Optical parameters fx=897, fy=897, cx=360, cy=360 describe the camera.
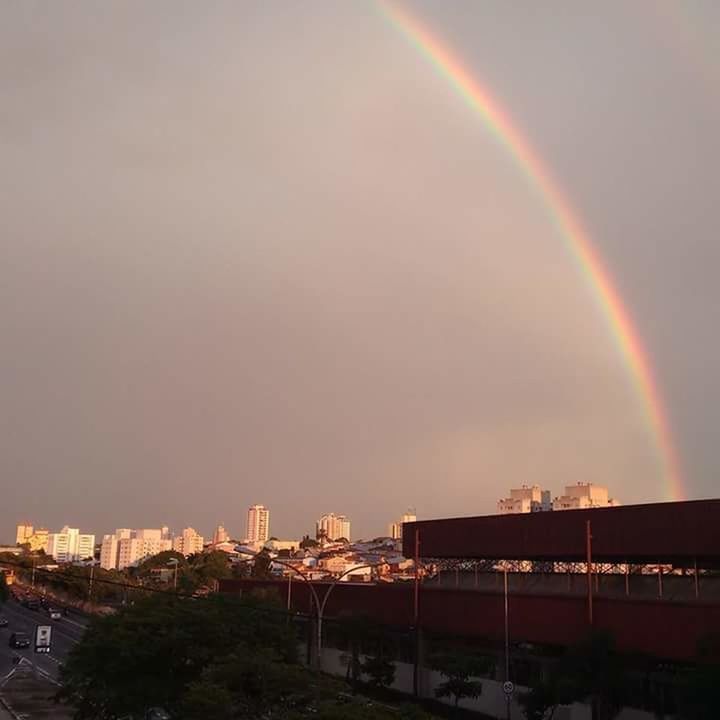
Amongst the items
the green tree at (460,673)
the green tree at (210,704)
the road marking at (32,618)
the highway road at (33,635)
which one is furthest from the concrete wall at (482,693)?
the green tree at (210,704)

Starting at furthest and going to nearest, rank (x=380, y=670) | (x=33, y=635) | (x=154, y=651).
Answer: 1. (x=33, y=635)
2. (x=380, y=670)
3. (x=154, y=651)

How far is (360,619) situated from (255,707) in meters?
36.8

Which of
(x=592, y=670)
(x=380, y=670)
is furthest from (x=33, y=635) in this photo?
(x=592, y=670)

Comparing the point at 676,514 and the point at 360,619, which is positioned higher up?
the point at 676,514

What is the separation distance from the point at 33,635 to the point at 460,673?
5371cm

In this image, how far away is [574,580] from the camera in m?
49.0

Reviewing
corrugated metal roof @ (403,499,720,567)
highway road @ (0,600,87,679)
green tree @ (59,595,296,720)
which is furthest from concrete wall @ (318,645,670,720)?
highway road @ (0,600,87,679)

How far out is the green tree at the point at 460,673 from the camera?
154 feet

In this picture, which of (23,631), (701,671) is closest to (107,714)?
(701,671)

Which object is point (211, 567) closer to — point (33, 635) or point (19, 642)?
point (33, 635)

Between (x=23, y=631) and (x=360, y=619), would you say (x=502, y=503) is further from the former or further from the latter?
(x=360, y=619)

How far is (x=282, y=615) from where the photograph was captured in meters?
38.3

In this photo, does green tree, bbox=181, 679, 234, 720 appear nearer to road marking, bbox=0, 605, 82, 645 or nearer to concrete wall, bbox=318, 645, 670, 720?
concrete wall, bbox=318, 645, 670, 720

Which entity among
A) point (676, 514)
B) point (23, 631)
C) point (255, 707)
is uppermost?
point (676, 514)
